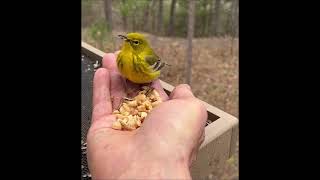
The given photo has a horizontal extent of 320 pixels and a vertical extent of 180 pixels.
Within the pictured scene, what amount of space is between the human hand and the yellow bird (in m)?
0.37

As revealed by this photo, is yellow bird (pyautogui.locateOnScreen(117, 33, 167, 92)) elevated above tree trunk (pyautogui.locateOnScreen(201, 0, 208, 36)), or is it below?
below

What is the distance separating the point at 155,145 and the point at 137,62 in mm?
704

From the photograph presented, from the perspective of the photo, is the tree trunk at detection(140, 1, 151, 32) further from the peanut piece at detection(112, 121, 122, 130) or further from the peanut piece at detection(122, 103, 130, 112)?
the peanut piece at detection(112, 121, 122, 130)

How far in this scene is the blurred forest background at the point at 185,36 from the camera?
583cm

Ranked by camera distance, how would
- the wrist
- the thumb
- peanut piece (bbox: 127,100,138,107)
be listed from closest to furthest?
1. the wrist
2. the thumb
3. peanut piece (bbox: 127,100,138,107)

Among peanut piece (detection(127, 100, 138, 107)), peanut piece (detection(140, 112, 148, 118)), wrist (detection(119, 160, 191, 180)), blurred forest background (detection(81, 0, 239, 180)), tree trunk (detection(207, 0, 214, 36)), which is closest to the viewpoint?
wrist (detection(119, 160, 191, 180))

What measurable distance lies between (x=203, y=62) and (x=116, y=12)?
1.91m

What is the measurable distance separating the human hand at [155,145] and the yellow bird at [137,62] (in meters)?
0.37

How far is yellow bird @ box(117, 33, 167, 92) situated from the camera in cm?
203

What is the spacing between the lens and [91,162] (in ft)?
4.90

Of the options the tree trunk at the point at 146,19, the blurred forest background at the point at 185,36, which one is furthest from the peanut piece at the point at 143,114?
the tree trunk at the point at 146,19

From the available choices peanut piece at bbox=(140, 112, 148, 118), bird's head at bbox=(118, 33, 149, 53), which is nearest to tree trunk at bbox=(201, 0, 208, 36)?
bird's head at bbox=(118, 33, 149, 53)

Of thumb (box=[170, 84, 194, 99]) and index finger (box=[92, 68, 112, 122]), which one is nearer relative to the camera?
thumb (box=[170, 84, 194, 99])

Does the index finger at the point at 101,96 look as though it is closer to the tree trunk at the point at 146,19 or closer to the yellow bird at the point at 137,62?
the yellow bird at the point at 137,62
